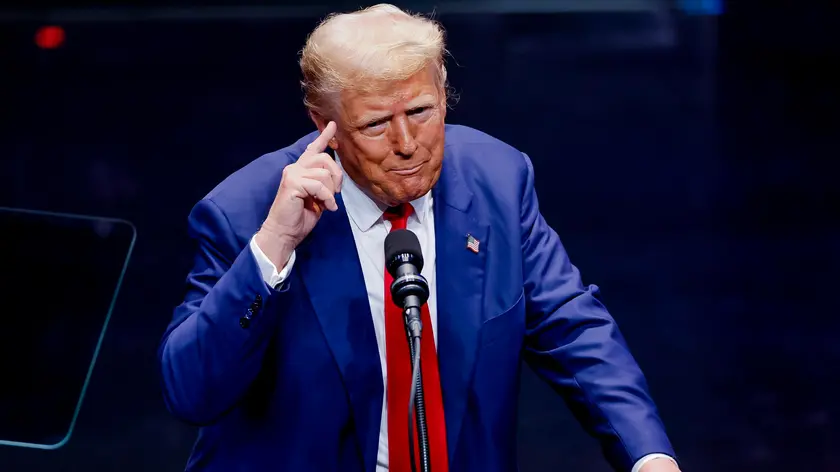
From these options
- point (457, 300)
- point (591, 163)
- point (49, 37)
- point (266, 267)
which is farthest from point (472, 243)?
point (49, 37)

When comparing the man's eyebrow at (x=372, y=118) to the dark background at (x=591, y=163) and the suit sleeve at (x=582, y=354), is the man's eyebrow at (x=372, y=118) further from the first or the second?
the dark background at (x=591, y=163)

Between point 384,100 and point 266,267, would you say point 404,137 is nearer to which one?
point 384,100

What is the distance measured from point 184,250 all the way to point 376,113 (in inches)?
70.2

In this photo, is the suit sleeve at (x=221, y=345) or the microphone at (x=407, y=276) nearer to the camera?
the microphone at (x=407, y=276)

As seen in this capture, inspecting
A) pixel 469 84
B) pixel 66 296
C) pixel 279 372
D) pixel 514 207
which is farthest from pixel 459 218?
pixel 469 84

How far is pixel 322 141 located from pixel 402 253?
238 millimetres

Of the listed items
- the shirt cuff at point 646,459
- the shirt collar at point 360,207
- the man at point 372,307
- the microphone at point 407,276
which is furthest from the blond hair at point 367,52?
the shirt cuff at point 646,459

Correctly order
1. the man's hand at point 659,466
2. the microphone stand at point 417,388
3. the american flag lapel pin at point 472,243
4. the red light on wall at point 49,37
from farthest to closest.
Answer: the red light on wall at point 49,37
the american flag lapel pin at point 472,243
the man's hand at point 659,466
the microphone stand at point 417,388

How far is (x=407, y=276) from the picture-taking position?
1.53m

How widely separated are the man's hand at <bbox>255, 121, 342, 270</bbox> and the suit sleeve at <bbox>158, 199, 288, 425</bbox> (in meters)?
0.04

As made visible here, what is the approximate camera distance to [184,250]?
3379 millimetres

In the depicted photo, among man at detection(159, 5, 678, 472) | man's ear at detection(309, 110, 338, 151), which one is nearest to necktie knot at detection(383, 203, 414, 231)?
man at detection(159, 5, 678, 472)

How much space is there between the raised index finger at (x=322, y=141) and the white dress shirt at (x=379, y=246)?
0.13 m

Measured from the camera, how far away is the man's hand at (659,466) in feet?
5.35
